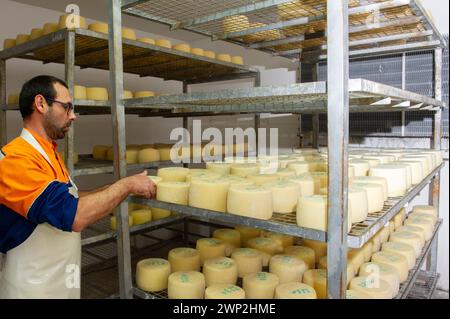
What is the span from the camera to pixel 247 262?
4.94ft

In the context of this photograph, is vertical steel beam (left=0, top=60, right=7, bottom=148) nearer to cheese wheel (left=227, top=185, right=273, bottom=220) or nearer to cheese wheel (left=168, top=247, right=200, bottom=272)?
cheese wheel (left=168, top=247, right=200, bottom=272)

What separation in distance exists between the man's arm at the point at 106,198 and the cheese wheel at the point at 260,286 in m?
0.54

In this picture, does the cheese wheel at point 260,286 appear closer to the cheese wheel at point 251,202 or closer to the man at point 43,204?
the cheese wheel at point 251,202

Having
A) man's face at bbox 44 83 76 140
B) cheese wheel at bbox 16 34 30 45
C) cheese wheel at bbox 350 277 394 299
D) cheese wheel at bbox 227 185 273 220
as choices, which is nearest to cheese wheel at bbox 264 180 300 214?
cheese wheel at bbox 227 185 273 220

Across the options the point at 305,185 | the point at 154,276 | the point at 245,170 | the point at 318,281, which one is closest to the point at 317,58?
the point at 245,170

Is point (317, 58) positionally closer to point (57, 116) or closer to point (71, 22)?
point (71, 22)

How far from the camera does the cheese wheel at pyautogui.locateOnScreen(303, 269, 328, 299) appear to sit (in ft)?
4.33

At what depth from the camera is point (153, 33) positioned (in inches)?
158

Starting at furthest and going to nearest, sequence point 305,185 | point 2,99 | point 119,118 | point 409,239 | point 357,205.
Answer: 1. point 2,99
2. point 409,239
3. point 119,118
4. point 305,185
5. point 357,205

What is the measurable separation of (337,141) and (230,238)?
954 millimetres

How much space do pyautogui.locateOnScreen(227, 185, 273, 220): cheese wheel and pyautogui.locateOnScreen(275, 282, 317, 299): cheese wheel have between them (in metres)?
0.28

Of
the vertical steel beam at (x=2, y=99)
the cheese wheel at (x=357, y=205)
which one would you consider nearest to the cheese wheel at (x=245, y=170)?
the cheese wheel at (x=357, y=205)
